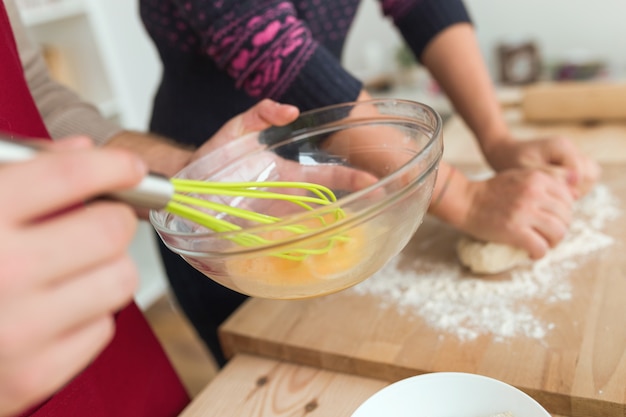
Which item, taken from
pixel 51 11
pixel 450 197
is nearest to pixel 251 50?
pixel 450 197

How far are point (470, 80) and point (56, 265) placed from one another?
31.4 inches

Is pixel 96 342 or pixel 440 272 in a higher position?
pixel 96 342

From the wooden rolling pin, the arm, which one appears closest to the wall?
the wooden rolling pin

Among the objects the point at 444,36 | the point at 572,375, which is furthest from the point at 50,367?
the point at 444,36

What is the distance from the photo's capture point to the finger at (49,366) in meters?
0.25

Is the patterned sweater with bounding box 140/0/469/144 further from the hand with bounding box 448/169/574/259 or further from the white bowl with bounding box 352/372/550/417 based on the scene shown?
the white bowl with bounding box 352/372/550/417

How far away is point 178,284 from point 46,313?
667 millimetres

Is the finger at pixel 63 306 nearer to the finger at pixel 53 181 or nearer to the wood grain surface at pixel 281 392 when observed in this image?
the finger at pixel 53 181

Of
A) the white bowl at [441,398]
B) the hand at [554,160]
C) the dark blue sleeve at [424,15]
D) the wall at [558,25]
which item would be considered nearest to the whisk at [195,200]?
the white bowl at [441,398]

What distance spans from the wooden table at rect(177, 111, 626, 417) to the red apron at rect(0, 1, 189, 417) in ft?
0.27

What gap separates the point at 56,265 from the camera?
0.81ft

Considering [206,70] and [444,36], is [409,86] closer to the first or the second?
[444,36]

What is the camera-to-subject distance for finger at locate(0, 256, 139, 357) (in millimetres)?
242

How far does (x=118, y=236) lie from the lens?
0.87 ft
